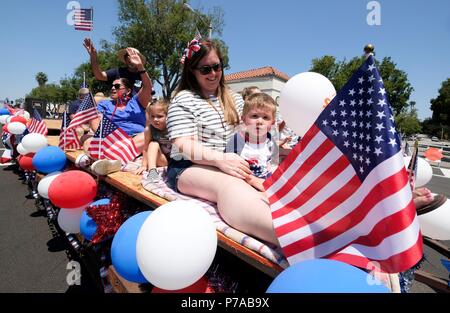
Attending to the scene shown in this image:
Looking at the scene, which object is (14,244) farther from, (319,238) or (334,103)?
(334,103)

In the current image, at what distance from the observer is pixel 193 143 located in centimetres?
179

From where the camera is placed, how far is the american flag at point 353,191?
93 cm

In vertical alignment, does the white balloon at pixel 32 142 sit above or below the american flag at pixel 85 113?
below

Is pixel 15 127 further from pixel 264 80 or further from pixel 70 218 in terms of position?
pixel 264 80

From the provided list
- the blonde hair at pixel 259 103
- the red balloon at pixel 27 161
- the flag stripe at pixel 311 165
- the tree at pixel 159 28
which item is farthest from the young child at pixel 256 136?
the tree at pixel 159 28

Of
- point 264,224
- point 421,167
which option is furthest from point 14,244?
point 421,167

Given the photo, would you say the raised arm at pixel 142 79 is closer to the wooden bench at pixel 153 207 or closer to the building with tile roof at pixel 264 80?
the wooden bench at pixel 153 207

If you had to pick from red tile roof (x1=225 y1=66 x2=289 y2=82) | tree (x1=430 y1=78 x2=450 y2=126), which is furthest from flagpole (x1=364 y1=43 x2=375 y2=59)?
tree (x1=430 y1=78 x2=450 y2=126)

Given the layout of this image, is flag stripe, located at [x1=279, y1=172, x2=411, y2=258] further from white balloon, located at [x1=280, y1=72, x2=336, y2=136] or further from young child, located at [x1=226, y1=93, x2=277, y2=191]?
white balloon, located at [x1=280, y1=72, x2=336, y2=136]

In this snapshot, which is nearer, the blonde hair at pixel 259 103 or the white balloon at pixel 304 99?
the blonde hair at pixel 259 103

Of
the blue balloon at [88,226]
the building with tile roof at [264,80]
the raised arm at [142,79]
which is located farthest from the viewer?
the building with tile roof at [264,80]

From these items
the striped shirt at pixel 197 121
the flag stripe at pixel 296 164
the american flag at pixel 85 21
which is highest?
the american flag at pixel 85 21

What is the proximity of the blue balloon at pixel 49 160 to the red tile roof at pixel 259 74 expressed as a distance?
2927 centimetres

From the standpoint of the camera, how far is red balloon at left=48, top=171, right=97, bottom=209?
253 cm
